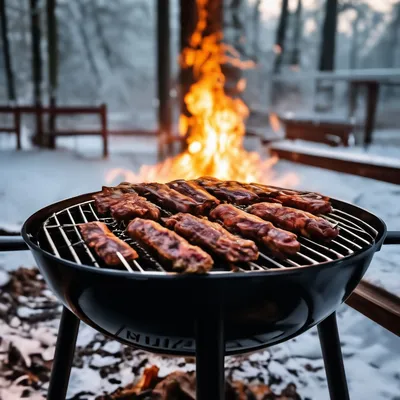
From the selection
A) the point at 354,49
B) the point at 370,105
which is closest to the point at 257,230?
the point at 370,105

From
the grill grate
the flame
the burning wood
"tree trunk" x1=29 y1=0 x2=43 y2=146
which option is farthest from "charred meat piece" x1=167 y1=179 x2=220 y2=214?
the flame

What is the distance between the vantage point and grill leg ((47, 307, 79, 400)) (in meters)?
1.80

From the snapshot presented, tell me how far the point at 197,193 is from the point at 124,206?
13.9 inches

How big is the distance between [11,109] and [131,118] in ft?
39.5

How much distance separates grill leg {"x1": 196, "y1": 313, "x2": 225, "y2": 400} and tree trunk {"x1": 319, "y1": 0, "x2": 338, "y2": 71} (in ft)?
34.0

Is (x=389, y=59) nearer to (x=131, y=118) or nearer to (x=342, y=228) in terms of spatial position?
(x=131, y=118)

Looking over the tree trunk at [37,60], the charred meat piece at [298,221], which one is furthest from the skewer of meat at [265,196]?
the tree trunk at [37,60]

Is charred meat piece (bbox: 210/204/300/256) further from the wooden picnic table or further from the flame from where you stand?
the flame

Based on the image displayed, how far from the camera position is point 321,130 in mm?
8172

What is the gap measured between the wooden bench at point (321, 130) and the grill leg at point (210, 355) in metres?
6.87

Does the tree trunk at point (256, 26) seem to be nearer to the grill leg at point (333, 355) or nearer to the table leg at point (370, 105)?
the table leg at point (370, 105)

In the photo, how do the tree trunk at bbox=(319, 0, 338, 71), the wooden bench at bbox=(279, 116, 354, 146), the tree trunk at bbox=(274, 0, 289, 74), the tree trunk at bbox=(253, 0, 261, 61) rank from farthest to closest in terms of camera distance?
1. the tree trunk at bbox=(253, 0, 261, 61)
2. the tree trunk at bbox=(274, 0, 289, 74)
3. the tree trunk at bbox=(319, 0, 338, 71)
4. the wooden bench at bbox=(279, 116, 354, 146)

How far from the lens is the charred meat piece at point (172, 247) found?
1223 mm

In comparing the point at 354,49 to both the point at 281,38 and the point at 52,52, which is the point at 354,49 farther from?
the point at 52,52
